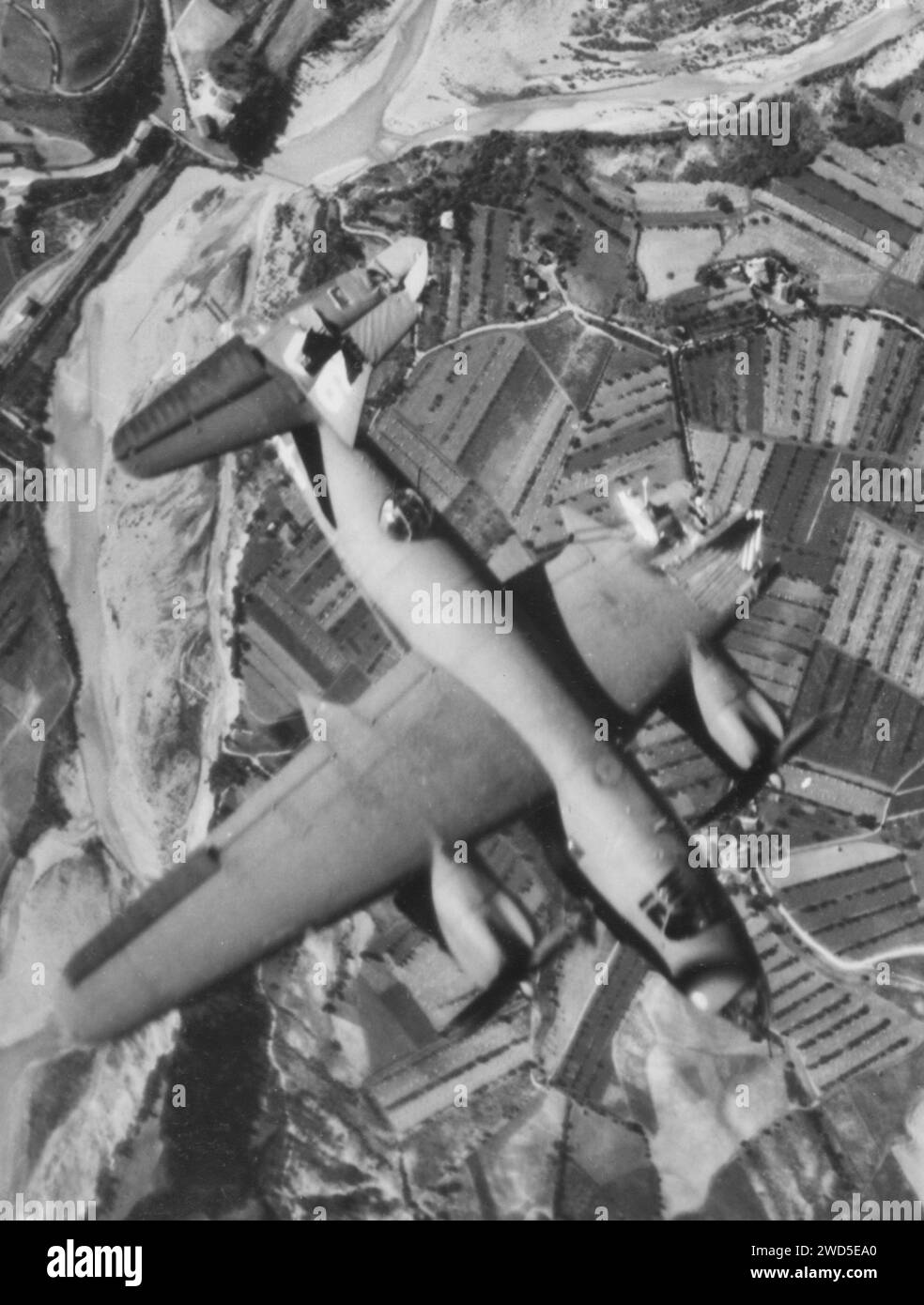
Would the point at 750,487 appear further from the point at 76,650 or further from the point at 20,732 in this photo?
the point at 20,732

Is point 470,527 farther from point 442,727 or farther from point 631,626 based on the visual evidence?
point 442,727

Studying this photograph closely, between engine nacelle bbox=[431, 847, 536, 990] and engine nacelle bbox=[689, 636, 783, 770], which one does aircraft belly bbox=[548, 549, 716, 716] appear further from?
engine nacelle bbox=[431, 847, 536, 990]

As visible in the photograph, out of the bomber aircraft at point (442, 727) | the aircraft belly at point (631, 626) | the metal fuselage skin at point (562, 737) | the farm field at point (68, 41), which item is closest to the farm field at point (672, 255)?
the bomber aircraft at point (442, 727)

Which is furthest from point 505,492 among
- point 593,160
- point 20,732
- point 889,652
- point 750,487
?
point 20,732

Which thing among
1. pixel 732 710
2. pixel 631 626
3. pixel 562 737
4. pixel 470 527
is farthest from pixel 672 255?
pixel 562 737

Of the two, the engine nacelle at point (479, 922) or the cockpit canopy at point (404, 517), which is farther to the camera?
the cockpit canopy at point (404, 517)

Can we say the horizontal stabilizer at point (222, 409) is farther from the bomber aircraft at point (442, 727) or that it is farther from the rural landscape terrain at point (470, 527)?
the rural landscape terrain at point (470, 527)
